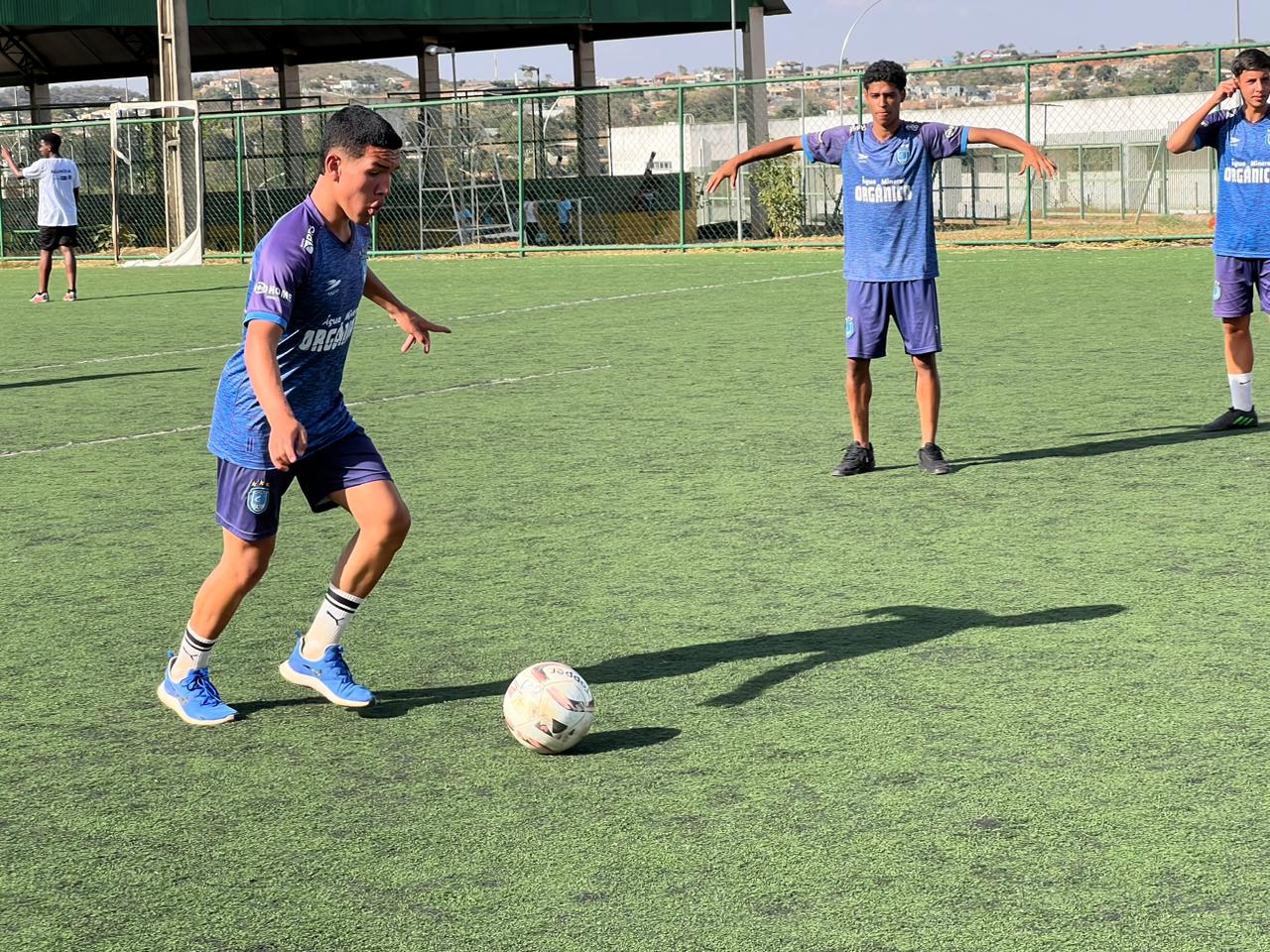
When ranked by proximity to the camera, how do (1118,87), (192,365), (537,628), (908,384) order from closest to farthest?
1. (537,628)
2. (908,384)
3. (192,365)
4. (1118,87)

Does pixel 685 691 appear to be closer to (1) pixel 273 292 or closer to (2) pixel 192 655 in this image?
(2) pixel 192 655

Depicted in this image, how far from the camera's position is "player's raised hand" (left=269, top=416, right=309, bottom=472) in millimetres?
4516

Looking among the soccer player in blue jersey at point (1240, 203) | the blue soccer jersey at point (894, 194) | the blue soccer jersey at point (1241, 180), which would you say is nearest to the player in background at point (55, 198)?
the blue soccer jersey at point (894, 194)

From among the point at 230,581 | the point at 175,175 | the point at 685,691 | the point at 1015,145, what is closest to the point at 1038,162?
the point at 1015,145

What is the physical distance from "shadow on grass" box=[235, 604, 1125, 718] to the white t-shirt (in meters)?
17.4

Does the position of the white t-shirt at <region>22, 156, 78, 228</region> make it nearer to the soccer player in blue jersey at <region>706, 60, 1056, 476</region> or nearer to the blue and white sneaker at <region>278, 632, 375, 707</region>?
the soccer player in blue jersey at <region>706, 60, 1056, 476</region>

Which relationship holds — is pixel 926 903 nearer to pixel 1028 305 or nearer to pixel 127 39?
pixel 1028 305

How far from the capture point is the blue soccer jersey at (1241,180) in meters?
9.37

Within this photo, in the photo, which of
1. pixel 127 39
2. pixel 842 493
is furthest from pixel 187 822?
pixel 127 39

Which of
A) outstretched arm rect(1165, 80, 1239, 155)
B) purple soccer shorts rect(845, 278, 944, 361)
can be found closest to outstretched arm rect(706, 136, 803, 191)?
purple soccer shorts rect(845, 278, 944, 361)

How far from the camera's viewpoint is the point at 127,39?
42.0 meters

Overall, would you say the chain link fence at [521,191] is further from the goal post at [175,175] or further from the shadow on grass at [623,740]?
the shadow on grass at [623,740]

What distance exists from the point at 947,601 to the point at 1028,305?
37.8ft

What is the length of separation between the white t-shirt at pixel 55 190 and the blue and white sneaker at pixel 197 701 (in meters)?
17.4
